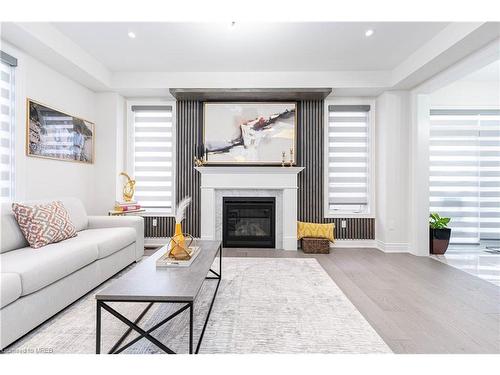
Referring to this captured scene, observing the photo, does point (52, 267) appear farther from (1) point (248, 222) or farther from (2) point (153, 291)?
(1) point (248, 222)

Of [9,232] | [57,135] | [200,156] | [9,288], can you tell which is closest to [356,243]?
[200,156]

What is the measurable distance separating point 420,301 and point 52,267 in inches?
125

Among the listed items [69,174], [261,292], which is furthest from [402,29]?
[69,174]

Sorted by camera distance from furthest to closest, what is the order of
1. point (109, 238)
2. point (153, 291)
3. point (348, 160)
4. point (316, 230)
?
point (348, 160) → point (316, 230) → point (109, 238) → point (153, 291)

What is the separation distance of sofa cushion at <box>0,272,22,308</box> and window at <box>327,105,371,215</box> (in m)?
4.23

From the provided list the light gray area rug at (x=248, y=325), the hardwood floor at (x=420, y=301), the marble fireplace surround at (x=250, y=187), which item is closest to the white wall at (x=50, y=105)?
the light gray area rug at (x=248, y=325)

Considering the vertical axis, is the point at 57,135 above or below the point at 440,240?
above

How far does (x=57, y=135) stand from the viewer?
3.65 meters

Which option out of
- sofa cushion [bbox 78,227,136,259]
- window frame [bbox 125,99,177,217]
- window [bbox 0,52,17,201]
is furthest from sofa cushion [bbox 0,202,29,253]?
window frame [bbox 125,99,177,217]

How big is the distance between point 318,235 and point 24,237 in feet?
12.4

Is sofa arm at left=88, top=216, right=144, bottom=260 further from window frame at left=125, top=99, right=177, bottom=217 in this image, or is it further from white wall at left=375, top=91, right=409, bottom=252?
white wall at left=375, top=91, right=409, bottom=252

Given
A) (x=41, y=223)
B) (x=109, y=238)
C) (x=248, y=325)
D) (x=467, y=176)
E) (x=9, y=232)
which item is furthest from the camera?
(x=467, y=176)

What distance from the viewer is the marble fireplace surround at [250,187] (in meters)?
4.54
